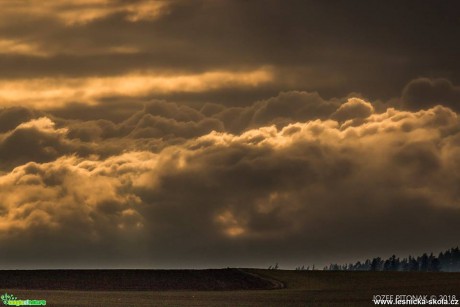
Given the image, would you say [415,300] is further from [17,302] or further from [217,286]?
[217,286]

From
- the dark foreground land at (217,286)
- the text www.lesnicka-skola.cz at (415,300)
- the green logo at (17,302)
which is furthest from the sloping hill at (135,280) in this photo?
the text www.lesnicka-skola.cz at (415,300)

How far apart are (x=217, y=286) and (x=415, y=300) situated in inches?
1876

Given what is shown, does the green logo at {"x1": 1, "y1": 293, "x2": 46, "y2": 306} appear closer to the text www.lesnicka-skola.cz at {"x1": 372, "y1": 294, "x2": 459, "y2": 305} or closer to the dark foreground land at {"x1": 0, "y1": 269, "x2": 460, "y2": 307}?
the dark foreground land at {"x1": 0, "y1": 269, "x2": 460, "y2": 307}

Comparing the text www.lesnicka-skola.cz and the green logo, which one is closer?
the text www.lesnicka-skola.cz

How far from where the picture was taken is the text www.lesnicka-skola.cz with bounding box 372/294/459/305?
106188mm

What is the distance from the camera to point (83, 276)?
158000 mm

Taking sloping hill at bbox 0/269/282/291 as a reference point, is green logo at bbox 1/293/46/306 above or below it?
below

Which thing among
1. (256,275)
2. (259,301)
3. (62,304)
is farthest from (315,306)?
(256,275)

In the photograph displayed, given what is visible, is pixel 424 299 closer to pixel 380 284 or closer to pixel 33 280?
pixel 380 284

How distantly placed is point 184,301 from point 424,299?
91.8ft

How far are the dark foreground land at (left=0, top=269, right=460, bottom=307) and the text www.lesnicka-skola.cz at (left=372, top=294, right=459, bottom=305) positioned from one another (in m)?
2.17

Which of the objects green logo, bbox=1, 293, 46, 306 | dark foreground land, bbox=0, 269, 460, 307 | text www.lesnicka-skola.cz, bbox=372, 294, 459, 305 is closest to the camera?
text www.lesnicka-skola.cz, bbox=372, 294, 459, 305

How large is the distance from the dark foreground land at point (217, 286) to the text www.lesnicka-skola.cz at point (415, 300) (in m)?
2.17

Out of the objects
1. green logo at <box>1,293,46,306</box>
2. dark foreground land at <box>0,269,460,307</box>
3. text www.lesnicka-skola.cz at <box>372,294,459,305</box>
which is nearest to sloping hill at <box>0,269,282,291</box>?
dark foreground land at <box>0,269,460,307</box>
